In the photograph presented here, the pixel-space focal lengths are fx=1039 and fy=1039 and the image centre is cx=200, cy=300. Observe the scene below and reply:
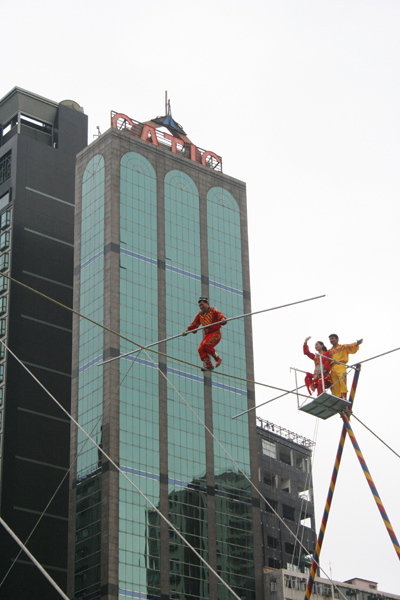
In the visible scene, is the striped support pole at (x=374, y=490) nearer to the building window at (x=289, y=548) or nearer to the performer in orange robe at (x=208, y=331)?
the performer in orange robe at (x=208, y=331)

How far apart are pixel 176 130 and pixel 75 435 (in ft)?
97.6

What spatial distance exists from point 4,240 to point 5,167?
7.25 m

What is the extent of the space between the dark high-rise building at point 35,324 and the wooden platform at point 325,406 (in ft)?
163

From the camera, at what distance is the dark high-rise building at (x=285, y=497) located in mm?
83438

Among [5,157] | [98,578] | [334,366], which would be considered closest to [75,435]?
[98,578]

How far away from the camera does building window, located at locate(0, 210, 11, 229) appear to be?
279 ft

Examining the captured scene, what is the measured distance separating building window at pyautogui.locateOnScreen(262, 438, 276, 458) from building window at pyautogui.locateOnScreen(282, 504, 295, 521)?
4419 millimetres

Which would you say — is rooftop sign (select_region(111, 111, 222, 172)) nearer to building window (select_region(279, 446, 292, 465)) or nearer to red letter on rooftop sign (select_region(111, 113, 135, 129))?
red letter on rooftop sign (select_region(111, 113, 135, 129))

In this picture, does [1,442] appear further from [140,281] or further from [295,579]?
[295,579]

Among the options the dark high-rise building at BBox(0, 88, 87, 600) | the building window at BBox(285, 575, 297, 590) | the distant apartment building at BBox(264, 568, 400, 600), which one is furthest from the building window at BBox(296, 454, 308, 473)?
the dark high-rise building at BBox(0, 88, 87, 600)

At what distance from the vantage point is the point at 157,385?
72.9m

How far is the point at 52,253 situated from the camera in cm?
8562

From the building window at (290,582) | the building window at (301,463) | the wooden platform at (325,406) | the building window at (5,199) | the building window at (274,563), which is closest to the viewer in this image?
the wooden platform at (325,406)

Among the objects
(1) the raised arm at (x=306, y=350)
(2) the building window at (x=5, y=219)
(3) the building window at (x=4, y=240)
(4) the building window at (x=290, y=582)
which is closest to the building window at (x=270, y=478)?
(4) the building window at (x=290, y=582)
